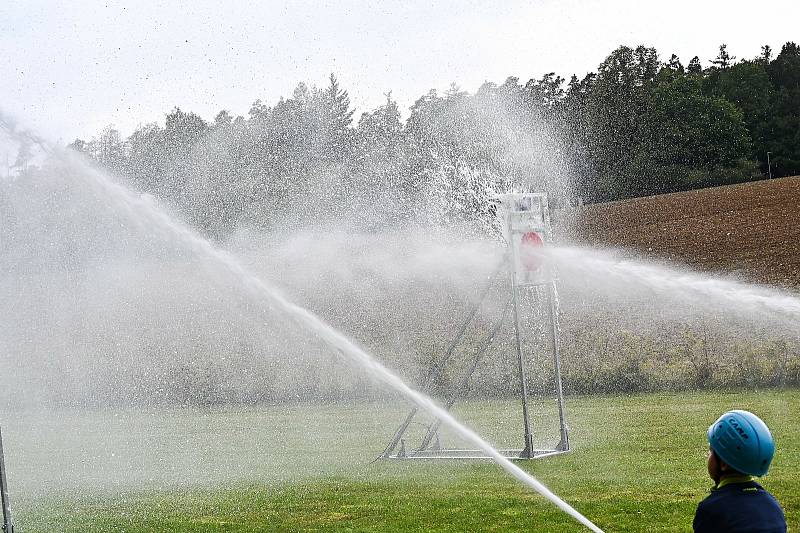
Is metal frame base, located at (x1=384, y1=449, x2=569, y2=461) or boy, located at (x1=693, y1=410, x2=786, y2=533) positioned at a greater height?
boy, located at (x1=693, y1=410, x2=786, y2=533)

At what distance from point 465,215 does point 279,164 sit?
874cm

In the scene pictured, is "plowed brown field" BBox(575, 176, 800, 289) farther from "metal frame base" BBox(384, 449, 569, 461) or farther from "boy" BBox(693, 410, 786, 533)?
"boy" BBox(693, 410, 786, 533)

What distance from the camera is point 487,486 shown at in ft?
35.2

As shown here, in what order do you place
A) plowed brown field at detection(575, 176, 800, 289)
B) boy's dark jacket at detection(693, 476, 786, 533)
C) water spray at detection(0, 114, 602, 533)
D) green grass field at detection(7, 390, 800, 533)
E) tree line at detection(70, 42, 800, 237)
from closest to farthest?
boy's dark jacket at detection(693, 476, 786, 533)
green grass field at detection(7, 390, 800, 533)
water spray at detection(0, 114, 602, 533)
plowed brown field at detection(575, 176, 800, 289)
tree line at detection(70, 42, 800, 237)

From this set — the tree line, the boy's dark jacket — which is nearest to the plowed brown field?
the tree line

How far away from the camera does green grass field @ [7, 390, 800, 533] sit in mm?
9188

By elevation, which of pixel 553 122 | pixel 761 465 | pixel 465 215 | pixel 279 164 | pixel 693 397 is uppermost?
pixel 553 122

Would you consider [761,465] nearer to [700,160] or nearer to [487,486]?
[487,486]

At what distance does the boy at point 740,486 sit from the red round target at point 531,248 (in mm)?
8511

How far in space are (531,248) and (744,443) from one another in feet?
28.2

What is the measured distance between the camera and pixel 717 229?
40.1 m

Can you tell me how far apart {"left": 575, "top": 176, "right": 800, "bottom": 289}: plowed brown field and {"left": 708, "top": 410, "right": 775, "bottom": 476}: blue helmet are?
2339cm

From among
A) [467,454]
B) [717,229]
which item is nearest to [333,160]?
[717,229]

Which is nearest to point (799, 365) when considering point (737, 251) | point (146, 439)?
point (146, 439)
